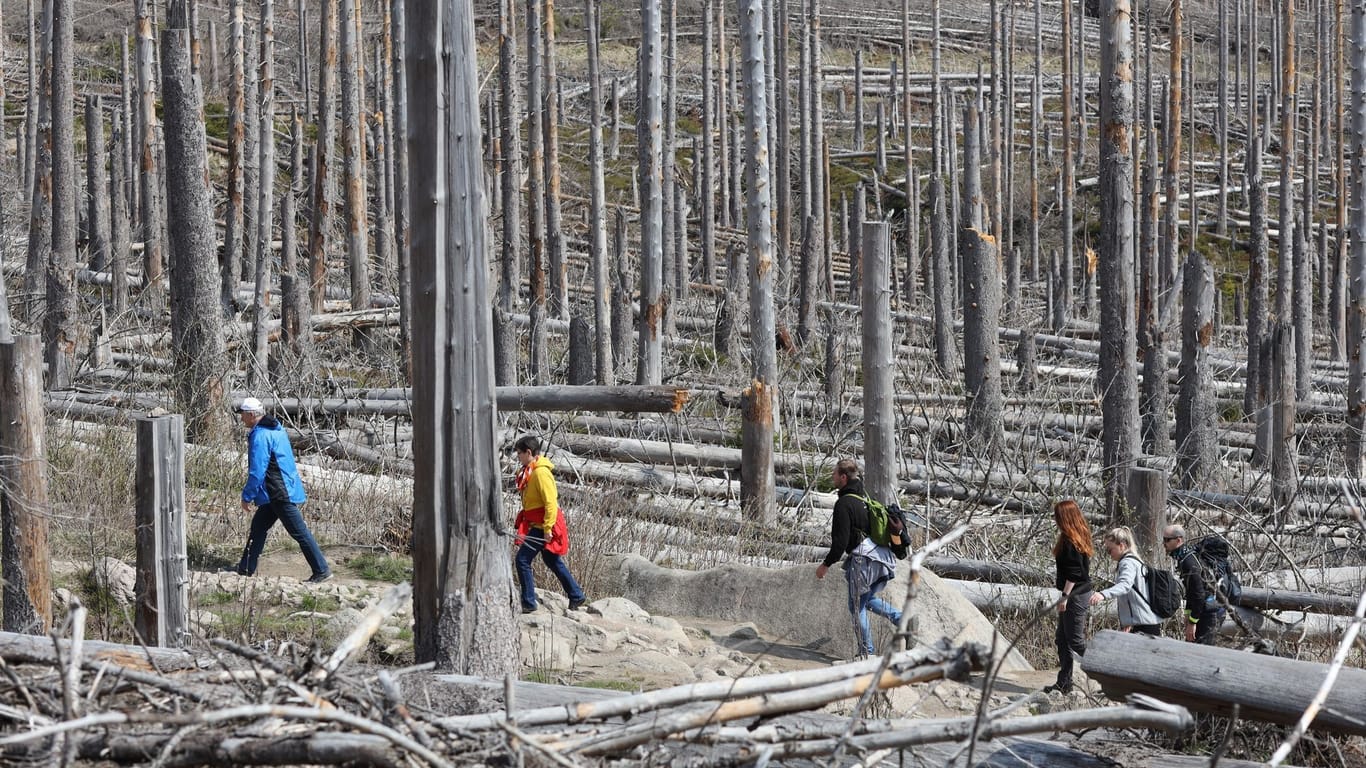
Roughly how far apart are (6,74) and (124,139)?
10.5 metres

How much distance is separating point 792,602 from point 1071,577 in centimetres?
192

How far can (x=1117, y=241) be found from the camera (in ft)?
36.9

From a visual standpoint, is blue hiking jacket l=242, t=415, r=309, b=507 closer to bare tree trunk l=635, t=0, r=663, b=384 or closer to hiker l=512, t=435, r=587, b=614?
hiker l=512, t=435, r=587, b=614

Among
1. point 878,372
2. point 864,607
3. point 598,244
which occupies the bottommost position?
point 864,607

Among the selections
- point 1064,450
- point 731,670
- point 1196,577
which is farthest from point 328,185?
point 1196,577

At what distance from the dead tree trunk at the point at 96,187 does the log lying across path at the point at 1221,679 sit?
17.7 m

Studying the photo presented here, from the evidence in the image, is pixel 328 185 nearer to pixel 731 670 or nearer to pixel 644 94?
pixel 644 94

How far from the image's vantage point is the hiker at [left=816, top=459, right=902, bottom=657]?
26.8ft

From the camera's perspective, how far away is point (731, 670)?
7910 mm

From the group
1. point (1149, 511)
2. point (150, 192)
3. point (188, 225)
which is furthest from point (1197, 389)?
point (150, 192)

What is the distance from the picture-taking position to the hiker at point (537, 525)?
28.0ft

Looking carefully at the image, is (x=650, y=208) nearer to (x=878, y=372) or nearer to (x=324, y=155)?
(x=324, y=155)

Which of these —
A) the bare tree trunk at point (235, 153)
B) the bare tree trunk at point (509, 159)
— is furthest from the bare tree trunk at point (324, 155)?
the bare tree trunk at point (509, 159)

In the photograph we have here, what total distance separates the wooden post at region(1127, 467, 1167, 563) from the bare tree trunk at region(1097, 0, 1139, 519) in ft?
4.69
